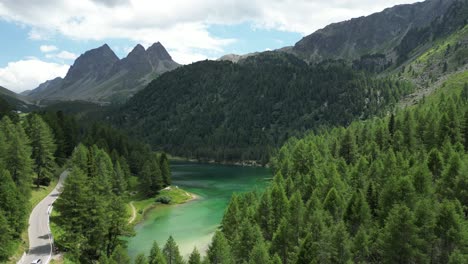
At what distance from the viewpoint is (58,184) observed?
101312mm

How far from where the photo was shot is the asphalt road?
2201 inches

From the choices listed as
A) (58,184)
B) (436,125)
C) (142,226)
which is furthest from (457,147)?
(58,184)

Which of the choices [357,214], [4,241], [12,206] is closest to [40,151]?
[12,206]

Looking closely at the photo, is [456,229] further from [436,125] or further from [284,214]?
[436,125]

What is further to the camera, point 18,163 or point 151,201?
point 151,201

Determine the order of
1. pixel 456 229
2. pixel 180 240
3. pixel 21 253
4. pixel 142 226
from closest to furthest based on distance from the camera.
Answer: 1. pixel 456 229
2. pixel 21 253
3. pixel 180 240
4. pixel 142 226

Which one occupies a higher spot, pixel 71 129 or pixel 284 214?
pixel 71 129

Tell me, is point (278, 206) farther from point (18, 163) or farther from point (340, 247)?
point (18, 163)

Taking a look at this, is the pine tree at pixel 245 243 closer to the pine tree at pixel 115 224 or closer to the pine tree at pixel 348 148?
the pine tree at pixel 115 224

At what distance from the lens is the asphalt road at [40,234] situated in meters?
55.9

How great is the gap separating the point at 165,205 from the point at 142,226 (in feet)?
75.2

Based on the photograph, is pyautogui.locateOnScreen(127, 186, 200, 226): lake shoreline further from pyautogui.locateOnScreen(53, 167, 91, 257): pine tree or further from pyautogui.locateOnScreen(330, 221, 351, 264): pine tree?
pyautogui.locateOnScreen(330, 221, 351, 264): pine tree

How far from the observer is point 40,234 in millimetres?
64562

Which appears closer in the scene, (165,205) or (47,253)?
(47,253)
